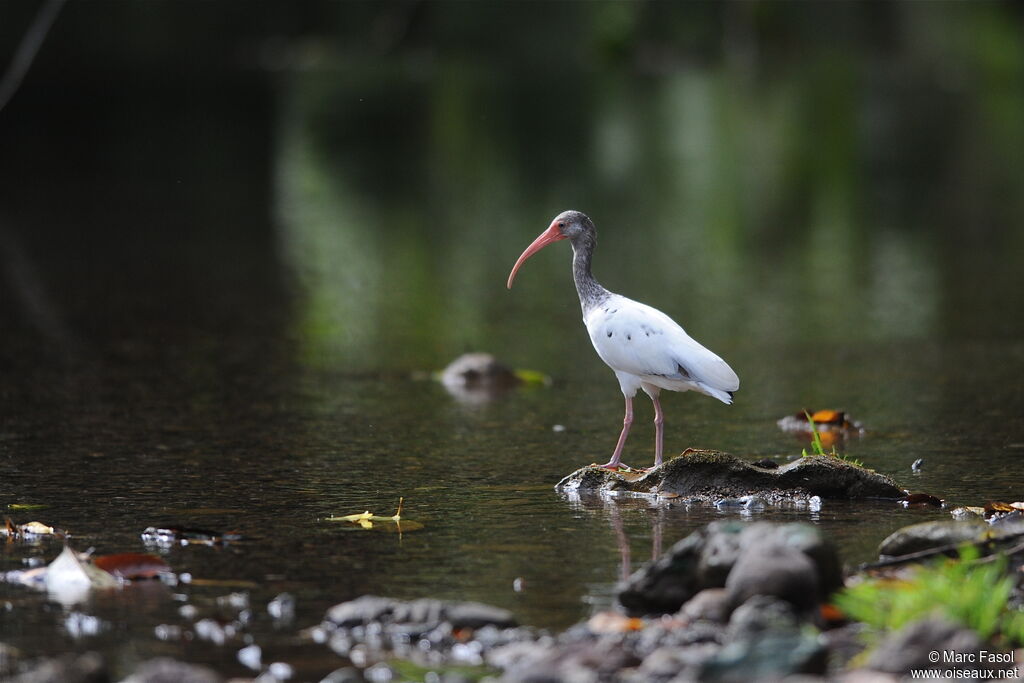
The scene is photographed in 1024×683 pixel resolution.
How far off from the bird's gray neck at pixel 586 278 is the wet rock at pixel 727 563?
3276 millimetres

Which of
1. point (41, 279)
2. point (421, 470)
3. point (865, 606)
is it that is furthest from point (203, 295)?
point (865, 606)

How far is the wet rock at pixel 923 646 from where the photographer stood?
5477 millimetres

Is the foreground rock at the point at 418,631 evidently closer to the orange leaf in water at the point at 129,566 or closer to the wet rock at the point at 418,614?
the wet rock at the point at 418,614

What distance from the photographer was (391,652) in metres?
6.00

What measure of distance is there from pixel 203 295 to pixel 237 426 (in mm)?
7488

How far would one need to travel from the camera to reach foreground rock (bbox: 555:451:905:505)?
8.35m

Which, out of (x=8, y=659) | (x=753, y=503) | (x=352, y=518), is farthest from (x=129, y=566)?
(x=753, y=503)

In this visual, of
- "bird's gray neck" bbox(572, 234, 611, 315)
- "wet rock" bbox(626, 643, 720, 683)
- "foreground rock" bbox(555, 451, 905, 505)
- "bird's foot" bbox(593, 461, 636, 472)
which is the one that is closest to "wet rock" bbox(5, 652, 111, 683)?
"wet rock" bbox(626, 643, 720, 683)

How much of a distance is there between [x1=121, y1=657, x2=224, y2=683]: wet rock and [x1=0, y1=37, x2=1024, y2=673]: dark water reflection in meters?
0.43

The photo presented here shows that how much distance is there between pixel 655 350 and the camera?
29.1 ft

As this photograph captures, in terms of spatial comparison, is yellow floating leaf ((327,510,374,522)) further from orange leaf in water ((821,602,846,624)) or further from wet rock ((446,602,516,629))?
orange leaf in water ((821,602,846,624))

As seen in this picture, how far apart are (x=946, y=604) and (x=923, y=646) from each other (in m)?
0.42

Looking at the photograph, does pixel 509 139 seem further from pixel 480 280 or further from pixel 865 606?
pixel 865 606

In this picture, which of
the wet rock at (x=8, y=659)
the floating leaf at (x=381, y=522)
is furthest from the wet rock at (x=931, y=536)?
the wet rock at (x=8, y=659)
